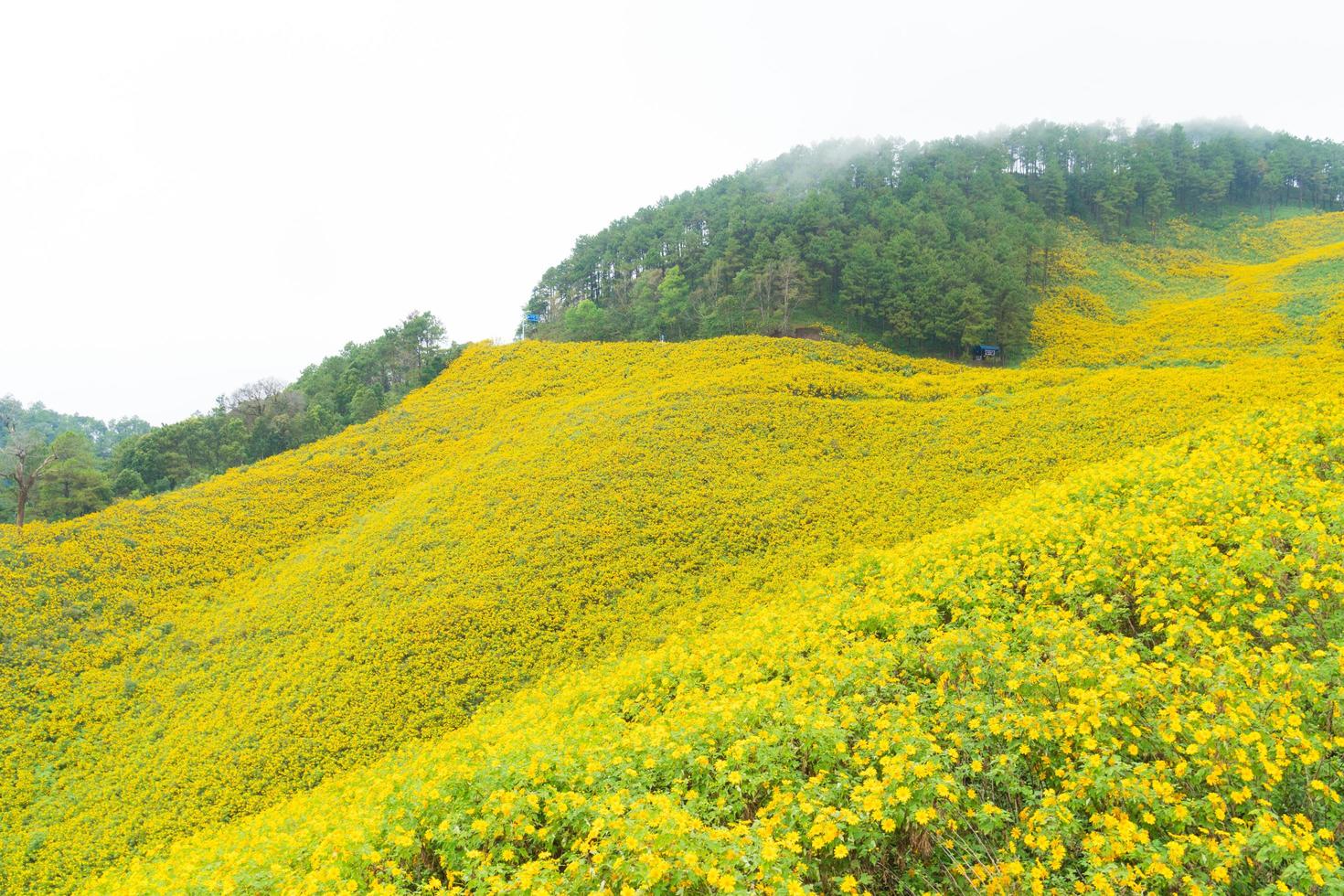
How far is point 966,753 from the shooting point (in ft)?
15.2

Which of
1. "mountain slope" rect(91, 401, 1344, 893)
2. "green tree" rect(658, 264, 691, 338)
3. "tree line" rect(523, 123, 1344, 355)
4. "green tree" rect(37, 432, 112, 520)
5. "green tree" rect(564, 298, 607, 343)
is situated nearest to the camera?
"mountain slope" rect(91, 401, 1344, 893)

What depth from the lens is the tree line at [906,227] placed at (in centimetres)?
3534

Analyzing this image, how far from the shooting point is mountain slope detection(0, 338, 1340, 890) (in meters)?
11.4

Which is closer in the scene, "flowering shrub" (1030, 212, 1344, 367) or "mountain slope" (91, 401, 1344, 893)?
"mountain slope" (91, 401, 1344, 893)

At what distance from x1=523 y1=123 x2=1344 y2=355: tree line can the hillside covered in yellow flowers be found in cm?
1025

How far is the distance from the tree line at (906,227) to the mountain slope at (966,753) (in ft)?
91.6

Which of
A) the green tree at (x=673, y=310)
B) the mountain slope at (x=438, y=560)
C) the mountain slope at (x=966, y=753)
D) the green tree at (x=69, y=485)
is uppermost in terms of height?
the green tree at (x=673, y=310)

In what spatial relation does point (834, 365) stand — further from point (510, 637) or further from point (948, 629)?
point (948, 629)

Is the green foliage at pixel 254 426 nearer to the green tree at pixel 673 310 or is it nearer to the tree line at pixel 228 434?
the tree line at pixel 228 434

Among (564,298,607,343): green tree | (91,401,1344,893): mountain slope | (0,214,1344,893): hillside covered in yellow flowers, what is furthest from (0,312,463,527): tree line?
(91,401,1344,893): mountain slope

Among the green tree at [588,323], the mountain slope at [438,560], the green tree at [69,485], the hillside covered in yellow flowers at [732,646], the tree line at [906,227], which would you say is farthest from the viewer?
the green tree at [588,323]

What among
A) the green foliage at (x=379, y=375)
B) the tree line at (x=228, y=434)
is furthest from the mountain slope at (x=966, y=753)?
the green foliage at (x=379, y=375)

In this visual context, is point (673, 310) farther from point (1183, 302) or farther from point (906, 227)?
point (1183, 302)

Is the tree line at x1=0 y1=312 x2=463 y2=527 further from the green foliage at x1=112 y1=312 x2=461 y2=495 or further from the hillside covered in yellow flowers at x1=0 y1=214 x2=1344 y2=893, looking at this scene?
the hillside covered in yellow flowers at x1=0 y1=214 x2=1344 y2=893
